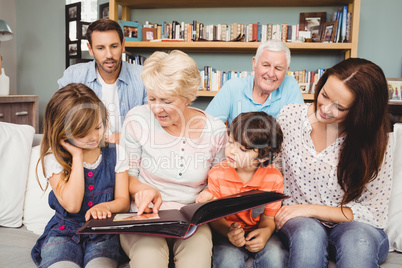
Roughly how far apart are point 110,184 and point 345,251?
2.88 feet

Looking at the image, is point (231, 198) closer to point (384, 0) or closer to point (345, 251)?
point (345, 251)

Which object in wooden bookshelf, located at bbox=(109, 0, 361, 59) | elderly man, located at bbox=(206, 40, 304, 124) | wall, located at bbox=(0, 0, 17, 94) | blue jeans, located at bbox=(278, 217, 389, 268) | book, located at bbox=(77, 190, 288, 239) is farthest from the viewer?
wall, located at bbox=(0, 0, 17, 94)

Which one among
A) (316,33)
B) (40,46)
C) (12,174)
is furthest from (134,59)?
(12,174)

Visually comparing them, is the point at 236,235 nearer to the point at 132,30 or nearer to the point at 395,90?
the point at 395,90

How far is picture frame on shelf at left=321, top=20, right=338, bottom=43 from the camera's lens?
3080mm

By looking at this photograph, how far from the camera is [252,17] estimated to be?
3447 mm

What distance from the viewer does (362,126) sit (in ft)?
3.88

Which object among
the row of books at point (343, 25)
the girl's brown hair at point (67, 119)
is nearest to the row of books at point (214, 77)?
the row of books at point (343, 25)

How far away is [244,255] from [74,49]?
11.2 ft

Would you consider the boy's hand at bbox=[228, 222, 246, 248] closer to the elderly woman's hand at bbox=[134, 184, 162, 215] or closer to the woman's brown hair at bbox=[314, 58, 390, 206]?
the elderly woman's hand at bbox=[134, 184, 162, 215]

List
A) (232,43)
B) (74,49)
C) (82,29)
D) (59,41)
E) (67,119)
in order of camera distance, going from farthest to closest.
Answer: (59,41) < (74,49) < (82,29) < (232,43) < (67,119)

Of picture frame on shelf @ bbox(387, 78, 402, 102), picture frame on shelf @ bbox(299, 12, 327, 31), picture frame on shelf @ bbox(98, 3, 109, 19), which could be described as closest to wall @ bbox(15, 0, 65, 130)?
picture frame on shelf @ bbox(98, 3, 109, 19)

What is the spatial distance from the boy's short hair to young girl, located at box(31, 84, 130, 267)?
1.52 feet

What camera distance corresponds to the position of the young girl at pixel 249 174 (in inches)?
47.7
